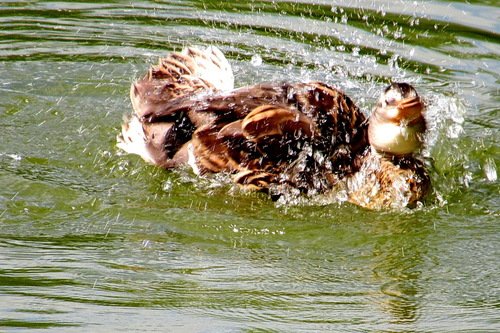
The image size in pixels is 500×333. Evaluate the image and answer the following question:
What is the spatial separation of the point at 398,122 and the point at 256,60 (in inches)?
116

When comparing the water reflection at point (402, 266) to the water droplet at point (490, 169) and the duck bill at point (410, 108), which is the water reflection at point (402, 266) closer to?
the duck bill at point (410, 108)

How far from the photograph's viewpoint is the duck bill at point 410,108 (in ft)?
19.4

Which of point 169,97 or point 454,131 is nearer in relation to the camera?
point 169,97

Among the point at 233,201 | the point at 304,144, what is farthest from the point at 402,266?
the point at 233,201

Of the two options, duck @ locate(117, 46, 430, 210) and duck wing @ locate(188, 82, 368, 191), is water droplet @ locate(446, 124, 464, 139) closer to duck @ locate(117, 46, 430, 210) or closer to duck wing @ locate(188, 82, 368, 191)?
duck @ locate(117, 46, 430, 210)

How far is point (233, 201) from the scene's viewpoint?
6.36 m

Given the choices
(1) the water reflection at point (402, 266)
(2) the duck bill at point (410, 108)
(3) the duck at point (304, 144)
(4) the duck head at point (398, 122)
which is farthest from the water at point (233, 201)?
(2) the duck bill at point (410, 108)

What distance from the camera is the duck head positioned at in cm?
593

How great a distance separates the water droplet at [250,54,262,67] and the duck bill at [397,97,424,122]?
2932 mm

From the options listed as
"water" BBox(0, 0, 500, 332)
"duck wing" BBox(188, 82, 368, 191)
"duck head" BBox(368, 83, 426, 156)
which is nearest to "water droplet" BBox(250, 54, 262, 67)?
"water" BBox(0, 0, 500, 332)

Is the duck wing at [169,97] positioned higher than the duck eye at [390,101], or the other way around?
the duck eye at [390,101]

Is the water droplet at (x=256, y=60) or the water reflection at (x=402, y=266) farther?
the water droplet at (x=256, y=60)

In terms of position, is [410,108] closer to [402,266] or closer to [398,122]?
[398,122]

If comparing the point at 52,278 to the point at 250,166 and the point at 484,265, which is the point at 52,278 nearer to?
the point at 250,166
